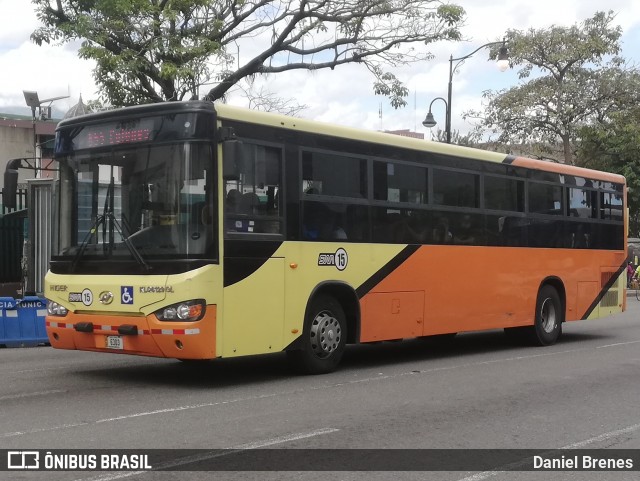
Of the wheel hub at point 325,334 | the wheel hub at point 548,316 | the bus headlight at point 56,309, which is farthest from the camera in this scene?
the wheel hub at point 548,316

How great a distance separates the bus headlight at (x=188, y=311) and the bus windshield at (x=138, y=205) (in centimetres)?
52

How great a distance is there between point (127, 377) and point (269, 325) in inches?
78.6

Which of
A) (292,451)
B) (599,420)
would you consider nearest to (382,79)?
(599,420)

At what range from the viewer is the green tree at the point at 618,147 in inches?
1503

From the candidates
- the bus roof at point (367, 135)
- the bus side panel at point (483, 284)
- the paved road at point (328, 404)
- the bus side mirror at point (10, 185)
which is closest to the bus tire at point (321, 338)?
the paved road at point (328, 404)

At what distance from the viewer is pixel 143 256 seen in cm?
989

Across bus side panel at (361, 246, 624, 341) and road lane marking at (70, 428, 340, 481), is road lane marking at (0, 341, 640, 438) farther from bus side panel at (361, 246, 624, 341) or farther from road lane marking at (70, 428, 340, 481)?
road lane marking at (70, 428, 340, 481)

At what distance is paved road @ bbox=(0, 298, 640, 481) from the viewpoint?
7293 millimetres

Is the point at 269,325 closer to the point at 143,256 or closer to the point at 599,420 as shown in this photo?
the point at 143,256

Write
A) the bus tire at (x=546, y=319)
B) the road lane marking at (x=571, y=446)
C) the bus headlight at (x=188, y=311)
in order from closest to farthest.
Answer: the road lane marking at (x=571, y=446)
the bus headlight at (x=188, y=311)
the bus tire at (x=546, y=319)

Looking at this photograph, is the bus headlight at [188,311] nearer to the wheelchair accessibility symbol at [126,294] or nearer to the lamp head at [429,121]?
the wheelchair accessibility symbol at [126,294]

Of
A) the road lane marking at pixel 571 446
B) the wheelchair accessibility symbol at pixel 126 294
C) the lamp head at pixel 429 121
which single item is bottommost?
the road lane marking at pixel 571 446

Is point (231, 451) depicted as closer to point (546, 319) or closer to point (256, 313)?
point (256, 313)

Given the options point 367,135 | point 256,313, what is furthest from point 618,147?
point 256,313
